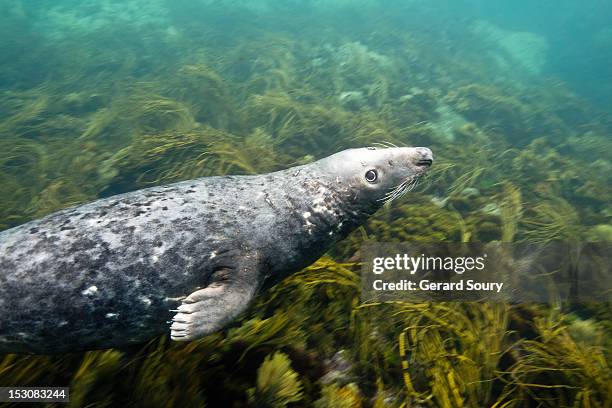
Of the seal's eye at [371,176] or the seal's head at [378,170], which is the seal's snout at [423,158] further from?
the seal's eye at [371,176]

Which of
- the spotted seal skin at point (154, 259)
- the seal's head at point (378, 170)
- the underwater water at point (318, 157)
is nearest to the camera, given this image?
the spotted seal skin at point (154, 259)

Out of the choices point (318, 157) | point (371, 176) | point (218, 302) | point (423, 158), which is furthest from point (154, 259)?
point (318, 157)

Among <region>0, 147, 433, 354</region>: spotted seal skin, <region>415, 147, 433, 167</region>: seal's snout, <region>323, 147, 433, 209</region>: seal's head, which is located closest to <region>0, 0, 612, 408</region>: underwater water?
<region>0, 147, 433, 354</region>: spotted seal skin

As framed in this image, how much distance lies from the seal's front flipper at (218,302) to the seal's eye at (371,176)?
889mm

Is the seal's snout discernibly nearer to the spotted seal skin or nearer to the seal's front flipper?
the spotted seal skin

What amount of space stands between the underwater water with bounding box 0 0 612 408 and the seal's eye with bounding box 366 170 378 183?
0.75 meters

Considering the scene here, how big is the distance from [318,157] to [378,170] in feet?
10.5

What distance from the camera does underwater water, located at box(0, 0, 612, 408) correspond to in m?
2.00

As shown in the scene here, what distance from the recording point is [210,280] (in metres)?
1.94

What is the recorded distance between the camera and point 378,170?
7.58 feet

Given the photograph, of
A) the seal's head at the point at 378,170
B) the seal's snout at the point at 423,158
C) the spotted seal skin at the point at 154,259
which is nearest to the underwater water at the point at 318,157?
the spotted seal skin at the point at 154,259

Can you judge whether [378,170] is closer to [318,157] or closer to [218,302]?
[218,302]

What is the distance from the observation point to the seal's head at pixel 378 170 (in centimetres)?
231

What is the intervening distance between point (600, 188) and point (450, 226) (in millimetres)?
4695
